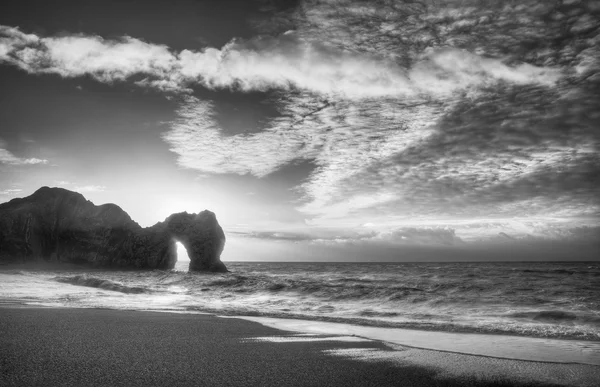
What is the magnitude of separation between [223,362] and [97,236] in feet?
192

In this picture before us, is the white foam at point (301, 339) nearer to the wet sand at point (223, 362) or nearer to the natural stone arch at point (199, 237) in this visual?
the wet sand at point (223, 362)

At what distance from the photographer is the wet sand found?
4.62 m

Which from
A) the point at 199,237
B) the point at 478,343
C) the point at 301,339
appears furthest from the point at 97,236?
the point at 478,343

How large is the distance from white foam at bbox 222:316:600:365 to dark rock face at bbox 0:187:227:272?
44982mm

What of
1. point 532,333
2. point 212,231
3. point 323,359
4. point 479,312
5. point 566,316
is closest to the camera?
point 323,359

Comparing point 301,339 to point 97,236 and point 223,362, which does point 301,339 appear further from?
point 97,236

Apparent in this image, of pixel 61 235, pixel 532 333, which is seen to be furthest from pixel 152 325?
pixel 61 235

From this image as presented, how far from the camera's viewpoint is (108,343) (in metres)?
6.38

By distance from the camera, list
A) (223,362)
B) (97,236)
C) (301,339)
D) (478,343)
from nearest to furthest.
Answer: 1. (223,362)
2. (301,339)
3. (478,343)
4. (97,236)

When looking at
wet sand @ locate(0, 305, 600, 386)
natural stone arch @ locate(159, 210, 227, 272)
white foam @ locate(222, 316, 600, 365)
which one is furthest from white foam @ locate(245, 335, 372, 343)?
natural stone arch @ locate(159, 210, 227, 272)

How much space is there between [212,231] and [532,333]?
48.1 metres

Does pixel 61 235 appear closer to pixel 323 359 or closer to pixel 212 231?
pixel 212 231

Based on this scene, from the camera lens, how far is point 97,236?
55594mm

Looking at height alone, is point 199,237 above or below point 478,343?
above
